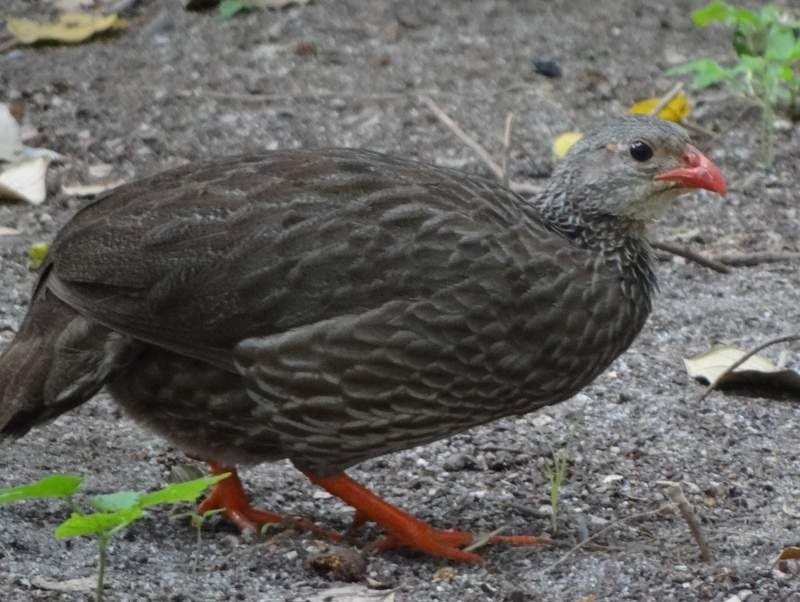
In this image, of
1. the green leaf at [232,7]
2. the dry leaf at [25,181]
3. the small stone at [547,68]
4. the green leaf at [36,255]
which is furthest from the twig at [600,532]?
the green leaf at [232,7]

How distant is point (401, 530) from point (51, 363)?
1.04 meters

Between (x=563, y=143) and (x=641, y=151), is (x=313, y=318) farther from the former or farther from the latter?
(x=563, y=143)

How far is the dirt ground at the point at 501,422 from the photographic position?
4500mm

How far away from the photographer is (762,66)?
707cm

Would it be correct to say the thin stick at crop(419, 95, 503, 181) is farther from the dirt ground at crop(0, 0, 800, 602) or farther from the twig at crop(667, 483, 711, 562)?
the twig at crop(667, 483, 711, 562)

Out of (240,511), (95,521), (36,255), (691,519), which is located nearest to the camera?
(95,521)

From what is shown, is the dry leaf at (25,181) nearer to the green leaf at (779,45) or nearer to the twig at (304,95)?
the twig at (304,95)

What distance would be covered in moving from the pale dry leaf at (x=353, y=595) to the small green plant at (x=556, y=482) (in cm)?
60

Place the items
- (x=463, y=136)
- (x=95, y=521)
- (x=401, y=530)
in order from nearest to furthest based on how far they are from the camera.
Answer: (x=95, y=521) → (x=401, y=530) → (x=463, y=136)

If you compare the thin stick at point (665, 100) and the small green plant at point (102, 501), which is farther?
the thin stick at point (665, 100)

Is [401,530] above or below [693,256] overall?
above

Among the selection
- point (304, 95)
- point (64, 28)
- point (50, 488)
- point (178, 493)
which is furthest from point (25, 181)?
point (178, 493)

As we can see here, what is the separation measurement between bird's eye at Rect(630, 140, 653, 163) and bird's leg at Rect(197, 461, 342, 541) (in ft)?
4.55

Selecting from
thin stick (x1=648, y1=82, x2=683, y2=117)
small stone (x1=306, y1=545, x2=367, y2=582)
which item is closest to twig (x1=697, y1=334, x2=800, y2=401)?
small stone (x1=306, y1=545, x2=367, y2=582)
